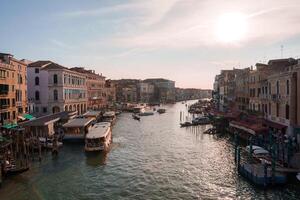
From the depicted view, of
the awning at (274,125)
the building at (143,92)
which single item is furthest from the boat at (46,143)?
the building at (143,92)

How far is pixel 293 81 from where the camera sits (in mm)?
38031

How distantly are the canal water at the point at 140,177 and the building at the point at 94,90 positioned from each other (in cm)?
5226

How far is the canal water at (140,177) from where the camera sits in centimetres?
2609

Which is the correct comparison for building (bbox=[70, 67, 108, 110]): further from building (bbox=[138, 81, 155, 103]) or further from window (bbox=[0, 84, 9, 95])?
building (bbox=[138, 81, 155, 103])

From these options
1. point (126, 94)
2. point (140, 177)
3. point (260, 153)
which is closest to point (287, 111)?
point (260, 153)

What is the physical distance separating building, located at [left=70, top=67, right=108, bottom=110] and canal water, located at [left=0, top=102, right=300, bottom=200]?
171ft

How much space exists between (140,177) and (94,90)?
75.8 meters

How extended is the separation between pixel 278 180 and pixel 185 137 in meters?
29.7

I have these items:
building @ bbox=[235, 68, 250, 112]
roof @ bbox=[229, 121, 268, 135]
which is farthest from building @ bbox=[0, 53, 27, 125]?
building @ bbox=[235, 68, 250, 112]

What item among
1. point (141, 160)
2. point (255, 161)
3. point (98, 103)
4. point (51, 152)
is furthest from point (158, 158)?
point (98, 103)

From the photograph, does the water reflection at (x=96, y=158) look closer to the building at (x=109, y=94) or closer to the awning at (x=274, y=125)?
the awning at (x=274, y=125)

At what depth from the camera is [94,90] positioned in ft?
341

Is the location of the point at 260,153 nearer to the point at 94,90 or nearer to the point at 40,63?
the point at 40,63

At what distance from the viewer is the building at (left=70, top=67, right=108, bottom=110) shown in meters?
97.8
